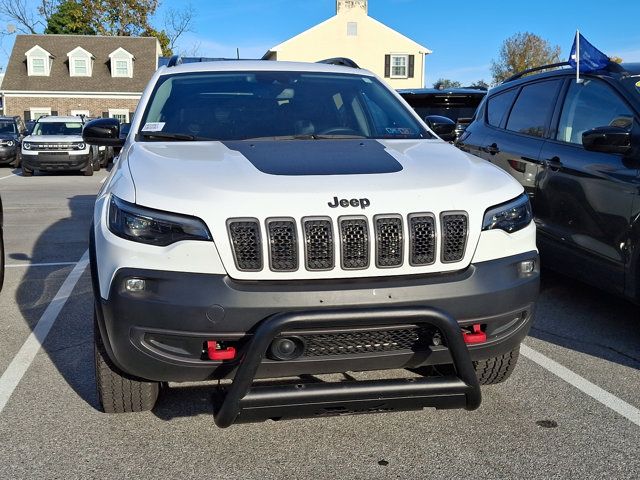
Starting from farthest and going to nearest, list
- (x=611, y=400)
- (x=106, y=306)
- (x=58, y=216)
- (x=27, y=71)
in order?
1. (x=27, y=71)
2. (x=58, y=216)
3. (x=611, y=400)
4. (x=106, y=306)

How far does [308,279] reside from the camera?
279cm

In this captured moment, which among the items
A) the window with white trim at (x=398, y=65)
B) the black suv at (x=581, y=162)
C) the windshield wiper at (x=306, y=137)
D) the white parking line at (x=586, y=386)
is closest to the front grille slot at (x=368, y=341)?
the white parking line at (x=586, y=386)

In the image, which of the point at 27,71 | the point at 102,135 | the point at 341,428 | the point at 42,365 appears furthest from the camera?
the point at 27,71

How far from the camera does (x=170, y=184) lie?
2.94 meters

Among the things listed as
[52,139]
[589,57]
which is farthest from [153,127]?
[52,139]

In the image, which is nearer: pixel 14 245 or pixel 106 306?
pixel 106 306

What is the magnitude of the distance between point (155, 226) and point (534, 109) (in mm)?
3925

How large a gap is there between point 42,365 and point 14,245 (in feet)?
15.4

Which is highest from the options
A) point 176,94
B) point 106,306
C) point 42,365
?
point 176,94

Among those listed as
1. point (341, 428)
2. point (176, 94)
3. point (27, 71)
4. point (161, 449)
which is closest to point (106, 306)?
point (161, 449)

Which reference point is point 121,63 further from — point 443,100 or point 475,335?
point 475,335

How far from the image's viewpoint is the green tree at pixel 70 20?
54969 mm

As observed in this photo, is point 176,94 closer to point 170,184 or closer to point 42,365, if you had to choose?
point 170,184

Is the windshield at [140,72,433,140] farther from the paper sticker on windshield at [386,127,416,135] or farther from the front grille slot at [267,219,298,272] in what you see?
the front grille slot at [267,219,298,272]
